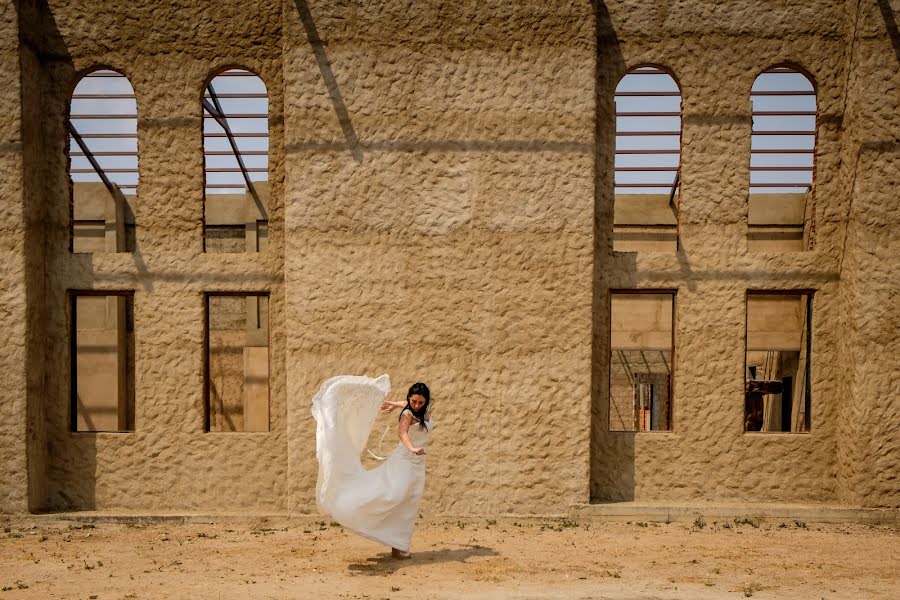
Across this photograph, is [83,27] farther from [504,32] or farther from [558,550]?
[558,550]

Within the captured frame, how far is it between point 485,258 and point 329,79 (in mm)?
2743

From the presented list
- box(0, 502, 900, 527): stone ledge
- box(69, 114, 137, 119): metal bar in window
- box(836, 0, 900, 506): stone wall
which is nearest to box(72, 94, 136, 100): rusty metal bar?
box(69, 114, 137, 119): metal bar in window

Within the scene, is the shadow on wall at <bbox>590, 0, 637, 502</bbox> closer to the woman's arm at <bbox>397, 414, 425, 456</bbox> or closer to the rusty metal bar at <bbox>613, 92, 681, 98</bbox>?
the rusty metal bar at <bbox>613, 92, 681, 98</bbox>

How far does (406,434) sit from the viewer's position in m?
7.66

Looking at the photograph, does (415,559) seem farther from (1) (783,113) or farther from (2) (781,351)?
(2) (781,351)

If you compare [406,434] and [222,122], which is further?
[222,122]

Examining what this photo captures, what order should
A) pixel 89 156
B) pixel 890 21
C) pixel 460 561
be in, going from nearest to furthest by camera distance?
pixel 460 561 < pixel 890 21 < pixel 89 156

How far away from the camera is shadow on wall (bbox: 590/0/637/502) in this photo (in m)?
10.4

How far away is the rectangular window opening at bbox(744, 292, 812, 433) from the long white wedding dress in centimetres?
949

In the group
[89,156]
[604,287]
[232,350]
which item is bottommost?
[232,350]

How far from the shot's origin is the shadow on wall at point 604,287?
10.4m

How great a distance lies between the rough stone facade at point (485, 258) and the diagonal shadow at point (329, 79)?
0.08 feet

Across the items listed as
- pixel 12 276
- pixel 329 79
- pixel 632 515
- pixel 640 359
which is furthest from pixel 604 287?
pixel 640 359

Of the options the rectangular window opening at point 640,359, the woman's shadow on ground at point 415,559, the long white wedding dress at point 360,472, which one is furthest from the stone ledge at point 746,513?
the long white wedding dress at point 360,472
